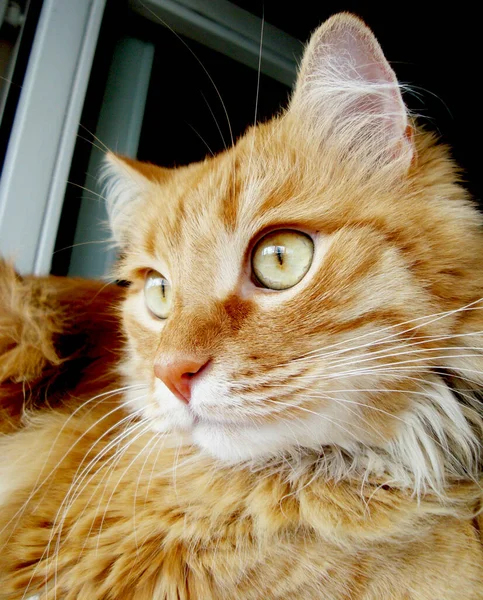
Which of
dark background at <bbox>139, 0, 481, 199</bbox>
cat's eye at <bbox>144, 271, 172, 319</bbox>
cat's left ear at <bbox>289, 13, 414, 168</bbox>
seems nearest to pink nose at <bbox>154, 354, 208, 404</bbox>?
cat's eye at <bbox>144, 271, 172, 319</bbox>

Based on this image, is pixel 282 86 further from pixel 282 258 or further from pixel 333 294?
pixel 333 294

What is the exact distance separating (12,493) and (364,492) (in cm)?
79

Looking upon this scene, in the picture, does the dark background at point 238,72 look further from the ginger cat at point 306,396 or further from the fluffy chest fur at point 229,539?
the fluffy chest fur at point 229,539

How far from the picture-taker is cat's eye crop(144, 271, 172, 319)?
46.4 inches

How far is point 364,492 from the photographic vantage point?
87cm

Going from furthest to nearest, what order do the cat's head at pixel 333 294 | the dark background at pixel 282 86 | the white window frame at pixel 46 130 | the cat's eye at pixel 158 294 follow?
the dark background at pixel 282 86 → the white window frame at pixel 46 130 → the cat's eye at pixel 158 294 → the cat's head at pixel 333 294

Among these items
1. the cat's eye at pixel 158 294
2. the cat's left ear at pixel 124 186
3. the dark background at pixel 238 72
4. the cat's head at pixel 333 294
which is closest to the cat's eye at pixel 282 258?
the cat's head at pixel 333 294

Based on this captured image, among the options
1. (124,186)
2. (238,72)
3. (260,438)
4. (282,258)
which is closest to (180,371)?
(260,438)

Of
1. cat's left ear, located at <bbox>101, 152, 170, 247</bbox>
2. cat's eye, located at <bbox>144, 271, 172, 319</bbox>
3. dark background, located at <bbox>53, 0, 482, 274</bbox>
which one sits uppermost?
dark background, located at <bbox>53, 0, 482, 274</bbox>

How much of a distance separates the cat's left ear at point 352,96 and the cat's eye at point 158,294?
504mm

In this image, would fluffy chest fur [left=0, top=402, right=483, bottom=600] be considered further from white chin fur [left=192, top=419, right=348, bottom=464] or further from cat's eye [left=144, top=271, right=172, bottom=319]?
cat's eye [left=144, top=271, right=172, bottom=319]

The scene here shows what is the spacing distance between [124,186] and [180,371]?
895 mm

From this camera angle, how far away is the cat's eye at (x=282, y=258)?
0.88 m

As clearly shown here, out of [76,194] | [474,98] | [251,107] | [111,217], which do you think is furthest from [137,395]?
[474,98]
